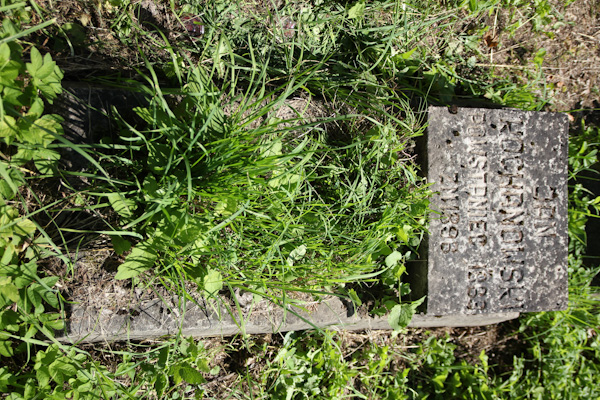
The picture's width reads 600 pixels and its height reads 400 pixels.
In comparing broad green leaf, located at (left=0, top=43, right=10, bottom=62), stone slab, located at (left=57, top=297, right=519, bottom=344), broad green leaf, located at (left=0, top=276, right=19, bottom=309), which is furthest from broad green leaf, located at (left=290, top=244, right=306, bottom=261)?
broad green leaf, located at (left=0, top=43, right=10, bottom=62)

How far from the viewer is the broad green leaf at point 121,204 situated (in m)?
1.71

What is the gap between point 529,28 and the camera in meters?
2.75

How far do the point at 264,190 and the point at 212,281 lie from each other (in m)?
0.44

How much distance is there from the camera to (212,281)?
1.82 m

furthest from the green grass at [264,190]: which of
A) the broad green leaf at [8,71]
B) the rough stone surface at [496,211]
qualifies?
the rough stone surface at [496,211]

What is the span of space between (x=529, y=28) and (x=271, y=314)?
7.87 feet

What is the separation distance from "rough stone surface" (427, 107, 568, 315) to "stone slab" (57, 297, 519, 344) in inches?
20.4

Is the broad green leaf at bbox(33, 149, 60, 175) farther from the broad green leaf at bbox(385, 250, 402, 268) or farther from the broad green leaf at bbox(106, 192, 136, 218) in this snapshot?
the broad green leaf at bbox(385, 250, 402, 268)

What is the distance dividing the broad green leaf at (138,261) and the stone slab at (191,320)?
0.73 feet

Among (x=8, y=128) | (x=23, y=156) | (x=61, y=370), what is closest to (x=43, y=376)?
(x=61, y=370)

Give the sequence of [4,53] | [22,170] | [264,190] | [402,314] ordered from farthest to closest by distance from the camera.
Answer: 1. [402,314]
2. [264,190]
3. [22,170]
4. [4,53]

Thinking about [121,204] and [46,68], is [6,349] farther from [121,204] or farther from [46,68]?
[46,68]

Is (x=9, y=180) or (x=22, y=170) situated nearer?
(x=9, y=180)

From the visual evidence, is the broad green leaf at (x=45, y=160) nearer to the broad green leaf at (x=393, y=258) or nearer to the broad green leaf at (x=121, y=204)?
the broad green leaf at (x=121, y=204)
